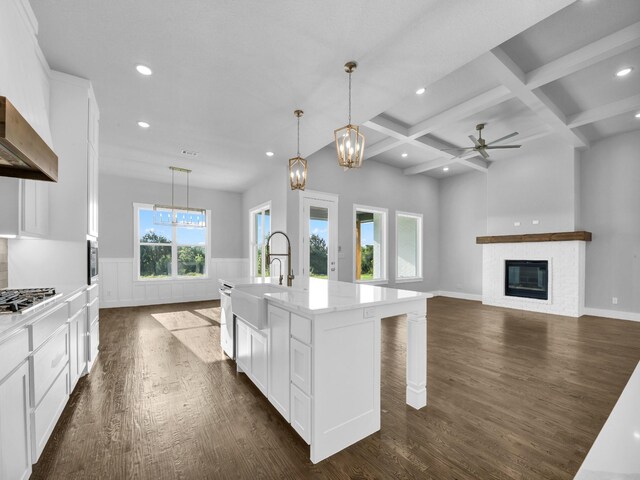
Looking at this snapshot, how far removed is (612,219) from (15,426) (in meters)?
8.07

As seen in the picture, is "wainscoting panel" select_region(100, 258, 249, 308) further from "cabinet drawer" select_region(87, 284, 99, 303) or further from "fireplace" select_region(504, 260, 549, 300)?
"fireplace" select_region(504, 260, 549, 300)

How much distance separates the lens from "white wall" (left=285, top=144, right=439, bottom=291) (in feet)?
18.9

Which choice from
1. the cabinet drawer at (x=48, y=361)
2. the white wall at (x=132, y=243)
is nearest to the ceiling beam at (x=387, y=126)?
the cabinet drawer at (x=48, y=361)

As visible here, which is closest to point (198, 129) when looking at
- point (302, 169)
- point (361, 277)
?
point (302, 169)

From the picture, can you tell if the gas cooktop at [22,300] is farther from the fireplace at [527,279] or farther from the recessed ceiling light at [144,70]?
the fireplace at [527,279]

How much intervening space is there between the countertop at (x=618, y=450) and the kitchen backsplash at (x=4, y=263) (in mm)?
3808

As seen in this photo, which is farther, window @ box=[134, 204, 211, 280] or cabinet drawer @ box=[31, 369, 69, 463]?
window @ box=[134, 204, 211, 280]

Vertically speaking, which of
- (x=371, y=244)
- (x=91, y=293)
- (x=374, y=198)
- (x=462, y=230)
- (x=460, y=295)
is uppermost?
(x=374, y=198)

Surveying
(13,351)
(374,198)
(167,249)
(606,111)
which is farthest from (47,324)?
(606,111)

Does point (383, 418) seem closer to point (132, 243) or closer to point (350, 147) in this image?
point (350, 147)

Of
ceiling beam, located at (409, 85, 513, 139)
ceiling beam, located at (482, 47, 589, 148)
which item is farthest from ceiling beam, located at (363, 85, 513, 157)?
ceiling beam, located at (482, 47, 589, 148)

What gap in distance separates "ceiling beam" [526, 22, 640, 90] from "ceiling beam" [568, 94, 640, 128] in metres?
1.58

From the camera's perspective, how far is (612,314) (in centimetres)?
541

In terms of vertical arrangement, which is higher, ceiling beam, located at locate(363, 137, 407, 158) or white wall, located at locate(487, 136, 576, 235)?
ceiling beam, located at locate(363, 137, 407, 158)
